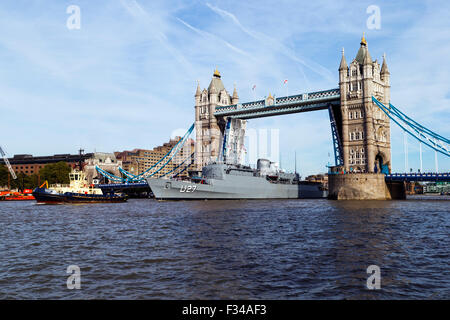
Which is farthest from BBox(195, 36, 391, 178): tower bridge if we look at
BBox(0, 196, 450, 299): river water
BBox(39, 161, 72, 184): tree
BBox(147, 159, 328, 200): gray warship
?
BBox(39, 161, 72, 184): tree

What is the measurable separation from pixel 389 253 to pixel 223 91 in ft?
296

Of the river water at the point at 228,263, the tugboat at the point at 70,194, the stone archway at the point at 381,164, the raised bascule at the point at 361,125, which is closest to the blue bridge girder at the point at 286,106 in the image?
the raised bascule at the point at 361,125

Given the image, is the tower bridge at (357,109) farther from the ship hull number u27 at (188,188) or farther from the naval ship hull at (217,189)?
the ship hull number u27 at (188,188)

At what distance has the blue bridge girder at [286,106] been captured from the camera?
77.4 meters

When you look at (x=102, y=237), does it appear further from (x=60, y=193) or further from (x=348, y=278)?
(x=60, y=193)

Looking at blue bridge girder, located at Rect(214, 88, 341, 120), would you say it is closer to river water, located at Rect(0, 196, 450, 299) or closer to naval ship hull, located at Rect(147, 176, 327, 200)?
naval ship hull, located at Rect(147, 176, 327, 200)

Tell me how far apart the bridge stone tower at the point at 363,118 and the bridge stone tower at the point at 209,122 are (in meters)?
33.4

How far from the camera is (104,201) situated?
220ft

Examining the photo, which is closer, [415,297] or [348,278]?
[415,297]

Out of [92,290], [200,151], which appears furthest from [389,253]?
[200,151]

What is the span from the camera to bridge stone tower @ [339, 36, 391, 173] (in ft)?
235
